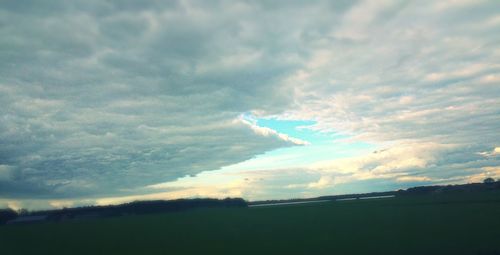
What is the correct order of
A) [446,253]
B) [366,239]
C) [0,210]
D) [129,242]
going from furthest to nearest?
[0,210]
[129,242]
[366,239]
[446,253]

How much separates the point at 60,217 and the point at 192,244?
121 metres

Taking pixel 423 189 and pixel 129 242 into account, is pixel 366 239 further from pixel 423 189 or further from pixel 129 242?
pixel 423 189

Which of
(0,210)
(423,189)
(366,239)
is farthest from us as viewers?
(423,189)

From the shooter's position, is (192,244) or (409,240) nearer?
(409,240)

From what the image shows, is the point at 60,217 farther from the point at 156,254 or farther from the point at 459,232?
the point at 459,232

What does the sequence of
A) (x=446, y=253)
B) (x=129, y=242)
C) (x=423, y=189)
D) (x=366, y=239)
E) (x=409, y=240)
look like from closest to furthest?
(x=446, y=253) < (x=409, y=240) < (x=366, y=239) < (x=129, y=242) < (x=423, y=189)

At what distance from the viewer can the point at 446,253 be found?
35.0 meters

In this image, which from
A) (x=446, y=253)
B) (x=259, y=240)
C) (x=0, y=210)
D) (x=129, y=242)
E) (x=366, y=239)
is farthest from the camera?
(x=0, y=210)

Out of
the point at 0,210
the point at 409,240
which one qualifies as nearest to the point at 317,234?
the point at 409,240

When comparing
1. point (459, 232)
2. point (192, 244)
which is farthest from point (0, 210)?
point (459, 232)

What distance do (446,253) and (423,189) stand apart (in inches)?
6367

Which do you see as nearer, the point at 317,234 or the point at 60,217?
the point at 317,234

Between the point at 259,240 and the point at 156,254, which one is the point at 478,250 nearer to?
the point at 259,240

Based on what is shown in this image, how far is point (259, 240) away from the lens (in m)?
53.1
